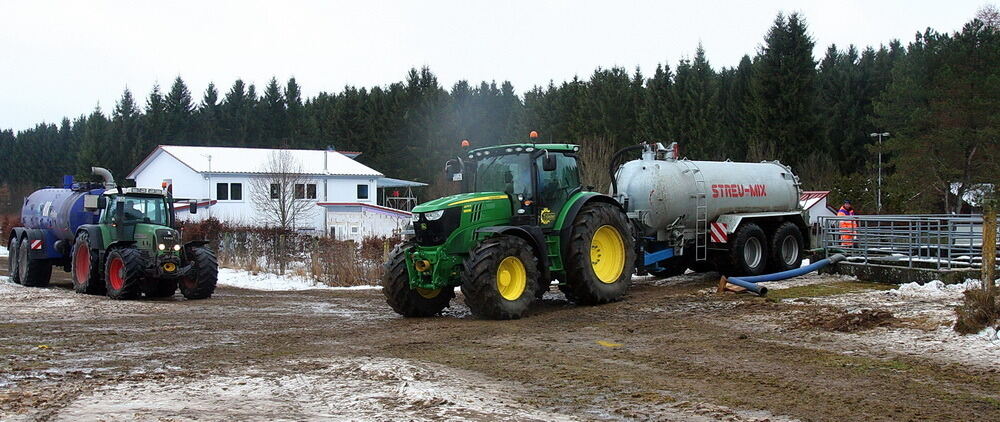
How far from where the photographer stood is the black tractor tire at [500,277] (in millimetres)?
12031

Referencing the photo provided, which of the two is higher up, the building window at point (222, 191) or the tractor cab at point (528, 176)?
the building window at point (222, 191)

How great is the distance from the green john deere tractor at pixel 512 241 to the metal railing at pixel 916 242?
17.5 feet

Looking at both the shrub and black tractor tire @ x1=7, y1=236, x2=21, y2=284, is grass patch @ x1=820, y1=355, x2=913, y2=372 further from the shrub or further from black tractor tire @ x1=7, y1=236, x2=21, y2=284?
black tractor tire @ x1=7, y1=236, x2=21, y2=284

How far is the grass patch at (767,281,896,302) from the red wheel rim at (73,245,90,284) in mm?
13408

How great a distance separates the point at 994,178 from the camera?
36344 millimetres

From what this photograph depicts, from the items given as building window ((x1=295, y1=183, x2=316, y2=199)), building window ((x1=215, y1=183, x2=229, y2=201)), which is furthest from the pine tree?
building window ((x1=215, y1=183, x2=229, y2=201))

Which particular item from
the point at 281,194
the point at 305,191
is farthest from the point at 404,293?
the point at 305,191

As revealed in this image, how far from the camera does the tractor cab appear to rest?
13516 mm

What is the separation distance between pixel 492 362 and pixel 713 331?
3.29 metres

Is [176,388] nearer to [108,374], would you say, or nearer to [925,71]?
[108,374]

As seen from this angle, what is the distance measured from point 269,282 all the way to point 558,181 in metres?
10.7

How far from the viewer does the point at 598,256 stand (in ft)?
47.4

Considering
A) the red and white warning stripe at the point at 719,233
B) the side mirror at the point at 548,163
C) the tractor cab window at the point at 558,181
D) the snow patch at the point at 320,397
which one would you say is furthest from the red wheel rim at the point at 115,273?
the red and white warning stripe at the point at 719,233

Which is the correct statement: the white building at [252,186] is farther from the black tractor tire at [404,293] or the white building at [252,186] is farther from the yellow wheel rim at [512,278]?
the yellow wheel rim at [512,278]
